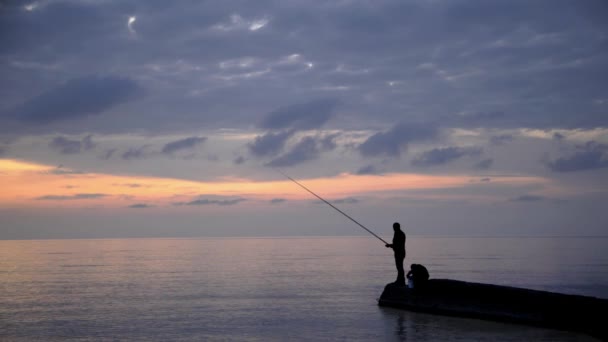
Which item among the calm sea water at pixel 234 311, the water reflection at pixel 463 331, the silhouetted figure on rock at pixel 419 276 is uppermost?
the silhouetted figure on rock at pixel 419 276

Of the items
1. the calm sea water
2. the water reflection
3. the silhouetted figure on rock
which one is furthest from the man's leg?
the water reflection

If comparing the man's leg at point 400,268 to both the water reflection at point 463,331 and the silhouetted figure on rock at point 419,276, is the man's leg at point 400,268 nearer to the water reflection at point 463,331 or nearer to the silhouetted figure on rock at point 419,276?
the silhouetted figure on rock at point 419,276

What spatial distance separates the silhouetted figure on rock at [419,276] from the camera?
1770 centimetres

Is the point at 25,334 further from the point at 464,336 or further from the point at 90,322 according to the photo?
the point at 464,336

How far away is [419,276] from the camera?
58.6 ft

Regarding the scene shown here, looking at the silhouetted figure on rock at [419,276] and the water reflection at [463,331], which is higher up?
the silhouetted figure on rock at [419,276]

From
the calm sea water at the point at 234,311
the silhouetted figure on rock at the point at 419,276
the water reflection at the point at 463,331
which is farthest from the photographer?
the silhouetted figure on rock at the point at 419,276

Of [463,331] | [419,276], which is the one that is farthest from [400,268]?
[463,331]

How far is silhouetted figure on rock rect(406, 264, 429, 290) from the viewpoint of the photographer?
58.1 ft

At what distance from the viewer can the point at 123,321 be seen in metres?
16.6

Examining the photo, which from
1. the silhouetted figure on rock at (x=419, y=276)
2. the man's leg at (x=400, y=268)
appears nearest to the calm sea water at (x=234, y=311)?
the silhouetted figure on rock at (x=419, y=276)

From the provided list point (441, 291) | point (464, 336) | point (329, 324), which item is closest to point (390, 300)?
point (441, 291)

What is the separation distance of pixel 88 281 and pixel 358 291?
14.4 metres

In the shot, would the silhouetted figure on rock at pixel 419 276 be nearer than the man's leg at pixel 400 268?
Yes
